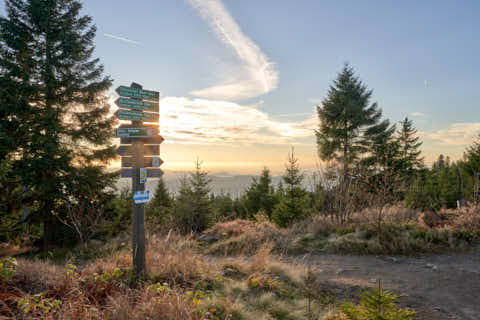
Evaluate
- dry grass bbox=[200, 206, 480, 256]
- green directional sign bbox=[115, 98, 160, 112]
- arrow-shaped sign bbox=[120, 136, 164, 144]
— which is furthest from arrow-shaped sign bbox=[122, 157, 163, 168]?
dry grass bbox=[200, 206, 480, 256]

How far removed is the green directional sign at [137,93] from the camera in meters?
4.22

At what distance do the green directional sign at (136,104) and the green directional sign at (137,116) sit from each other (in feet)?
0.25

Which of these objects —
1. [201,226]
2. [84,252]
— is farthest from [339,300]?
[201,226]

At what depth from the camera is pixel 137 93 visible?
14.4ft

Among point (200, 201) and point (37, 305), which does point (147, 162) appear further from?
point (200, 201)

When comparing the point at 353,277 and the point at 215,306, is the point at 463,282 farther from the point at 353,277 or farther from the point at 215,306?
the point at 215,306

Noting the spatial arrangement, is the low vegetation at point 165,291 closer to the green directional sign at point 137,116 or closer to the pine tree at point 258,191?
the green directional sign at point 137,116

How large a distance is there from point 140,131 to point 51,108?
9745 mm

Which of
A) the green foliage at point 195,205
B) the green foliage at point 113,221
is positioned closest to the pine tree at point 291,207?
the green foliage at point 195,205

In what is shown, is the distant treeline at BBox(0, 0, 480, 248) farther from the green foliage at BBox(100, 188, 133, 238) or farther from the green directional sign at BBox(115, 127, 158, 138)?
the green directional sign at BBox(115, 127, 158, 138)

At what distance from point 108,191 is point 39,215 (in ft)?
9.71

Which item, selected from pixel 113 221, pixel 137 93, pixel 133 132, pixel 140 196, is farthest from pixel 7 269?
pixel 113 221

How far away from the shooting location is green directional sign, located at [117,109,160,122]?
420 centimetres

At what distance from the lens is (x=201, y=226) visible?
1588cm
